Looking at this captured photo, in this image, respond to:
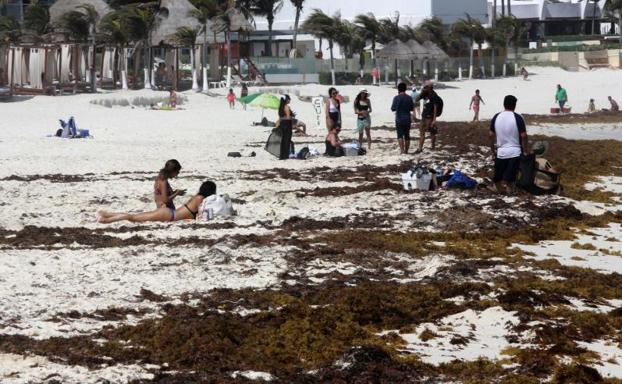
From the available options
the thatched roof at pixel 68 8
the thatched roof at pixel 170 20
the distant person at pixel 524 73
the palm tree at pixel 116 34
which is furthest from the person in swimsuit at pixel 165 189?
the distant person at pixel 524 73

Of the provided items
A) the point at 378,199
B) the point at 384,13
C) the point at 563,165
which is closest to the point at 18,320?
the point at 378,199

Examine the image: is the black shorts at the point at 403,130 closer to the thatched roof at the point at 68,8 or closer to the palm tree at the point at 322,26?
the thatched roof at the point at 68,8

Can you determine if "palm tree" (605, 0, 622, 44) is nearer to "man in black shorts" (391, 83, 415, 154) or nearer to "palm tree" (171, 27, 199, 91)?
"palm tree" (171, 27, 199, 91)

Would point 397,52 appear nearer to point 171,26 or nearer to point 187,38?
point 171,26

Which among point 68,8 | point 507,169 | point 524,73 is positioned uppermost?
point 68,8

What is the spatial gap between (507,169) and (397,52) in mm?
44320

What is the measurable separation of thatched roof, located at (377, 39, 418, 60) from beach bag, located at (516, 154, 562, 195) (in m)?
43.5

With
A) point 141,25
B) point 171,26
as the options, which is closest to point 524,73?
point 171,26

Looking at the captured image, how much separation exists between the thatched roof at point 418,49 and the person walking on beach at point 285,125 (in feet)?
126

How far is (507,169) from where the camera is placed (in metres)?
14.5

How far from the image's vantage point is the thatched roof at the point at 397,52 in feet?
191

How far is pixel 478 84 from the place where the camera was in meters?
62.7

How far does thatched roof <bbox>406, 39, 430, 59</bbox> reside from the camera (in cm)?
5916

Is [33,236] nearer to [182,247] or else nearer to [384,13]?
[182,247]
